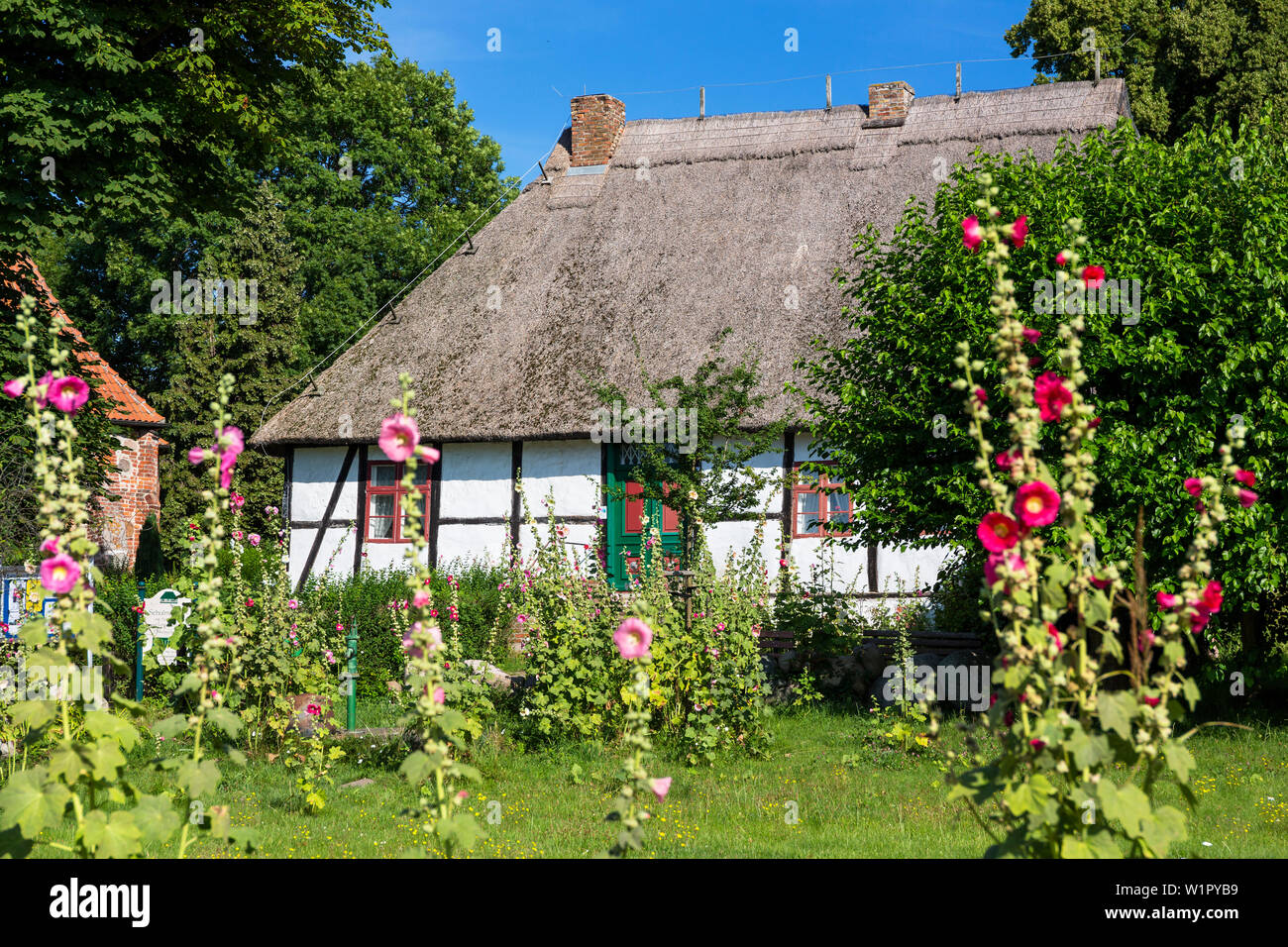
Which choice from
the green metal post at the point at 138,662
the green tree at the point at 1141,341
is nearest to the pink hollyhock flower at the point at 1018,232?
the green tree at the point at 1141,341

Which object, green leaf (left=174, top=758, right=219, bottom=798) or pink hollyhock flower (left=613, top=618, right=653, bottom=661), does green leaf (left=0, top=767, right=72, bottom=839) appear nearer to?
green leaf (left=174, top=758, right=219, bottom=798)

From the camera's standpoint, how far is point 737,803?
6.87 metres

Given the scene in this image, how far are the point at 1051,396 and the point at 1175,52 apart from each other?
21523 millimetres

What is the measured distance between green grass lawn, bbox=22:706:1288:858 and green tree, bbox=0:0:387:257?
6.85 meters

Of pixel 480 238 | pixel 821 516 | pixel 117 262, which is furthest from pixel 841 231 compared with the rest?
pixel 117 262

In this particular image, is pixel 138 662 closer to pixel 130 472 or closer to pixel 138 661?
pixel 138 661

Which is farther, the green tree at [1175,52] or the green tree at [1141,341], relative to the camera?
the green tree at [1175,52]

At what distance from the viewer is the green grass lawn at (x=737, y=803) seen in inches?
230

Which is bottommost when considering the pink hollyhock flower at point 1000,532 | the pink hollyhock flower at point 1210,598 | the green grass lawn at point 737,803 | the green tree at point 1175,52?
the green grass lawn at point 737,803

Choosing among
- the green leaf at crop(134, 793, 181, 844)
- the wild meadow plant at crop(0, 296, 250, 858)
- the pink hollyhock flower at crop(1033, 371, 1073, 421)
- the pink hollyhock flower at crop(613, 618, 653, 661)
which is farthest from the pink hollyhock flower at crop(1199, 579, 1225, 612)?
the green leaf at crop(134, 793, 181, 844)

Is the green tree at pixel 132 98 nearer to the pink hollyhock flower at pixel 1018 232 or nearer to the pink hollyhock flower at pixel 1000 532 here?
the pink hollyhock flower at pixel 1018 232

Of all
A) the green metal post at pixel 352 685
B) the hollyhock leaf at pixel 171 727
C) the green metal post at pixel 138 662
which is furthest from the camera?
the green metal post at pixel 138 662

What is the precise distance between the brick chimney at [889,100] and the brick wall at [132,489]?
15.2 meters

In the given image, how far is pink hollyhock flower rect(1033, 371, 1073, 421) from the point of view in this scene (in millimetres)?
2750
